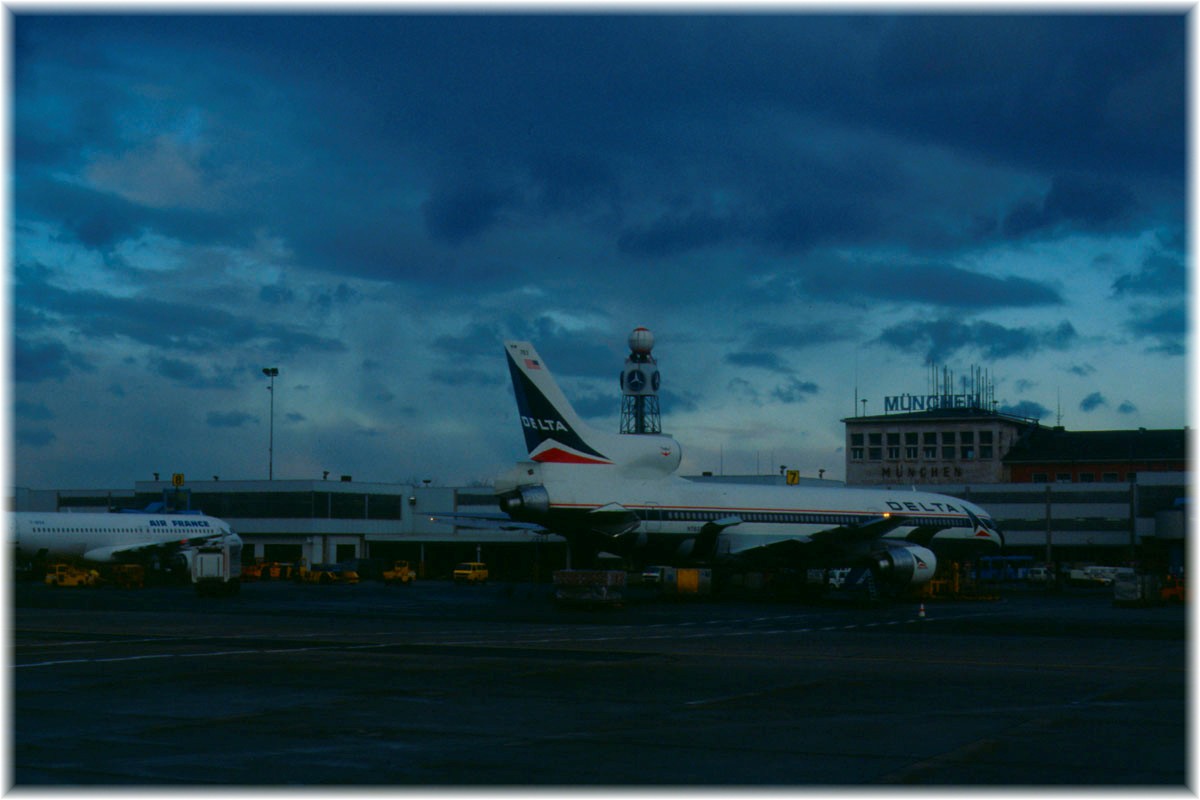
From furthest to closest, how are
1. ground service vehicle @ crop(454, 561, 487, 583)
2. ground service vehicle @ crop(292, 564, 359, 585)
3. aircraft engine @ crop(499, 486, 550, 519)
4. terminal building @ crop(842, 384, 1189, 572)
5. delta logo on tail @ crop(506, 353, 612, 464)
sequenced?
terminal building @ crop(842, 384, 1189, 572) → ground service vehicle @ crop(454, 561, 487, 583) → ground service vehicle @ crop(292, 564, 359, 585) → delta logo on tail @ crop(506, 353, 612, 464) → aircraft engine @ crop(499, 486, 550, 519)

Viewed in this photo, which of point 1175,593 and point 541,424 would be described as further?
point 1175,593

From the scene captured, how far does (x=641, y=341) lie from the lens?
412ft

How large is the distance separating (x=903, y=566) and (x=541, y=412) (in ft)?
54.9

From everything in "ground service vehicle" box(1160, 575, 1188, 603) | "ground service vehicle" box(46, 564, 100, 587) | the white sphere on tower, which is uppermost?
the white sphere on tower

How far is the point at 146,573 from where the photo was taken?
3337 inches

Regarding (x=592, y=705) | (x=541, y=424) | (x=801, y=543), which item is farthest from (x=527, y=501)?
(x=592, y=705)

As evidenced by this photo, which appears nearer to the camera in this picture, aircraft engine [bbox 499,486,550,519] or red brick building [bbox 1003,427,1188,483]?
aircraft engine [bbox 499,486,550,519]

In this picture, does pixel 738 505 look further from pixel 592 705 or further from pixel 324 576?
pixel 592 705

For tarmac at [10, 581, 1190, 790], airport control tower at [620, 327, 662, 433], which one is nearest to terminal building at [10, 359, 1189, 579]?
airport control tower at [620, 327, 662, 433]

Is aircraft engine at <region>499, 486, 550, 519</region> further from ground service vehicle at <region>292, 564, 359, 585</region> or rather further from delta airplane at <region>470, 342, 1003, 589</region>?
ground service vehicle at <region>292, 564, 359, 585</region>

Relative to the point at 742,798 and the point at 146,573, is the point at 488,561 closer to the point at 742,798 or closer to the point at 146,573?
the point at 146,573

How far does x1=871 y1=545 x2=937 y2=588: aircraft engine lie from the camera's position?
55.0 meters

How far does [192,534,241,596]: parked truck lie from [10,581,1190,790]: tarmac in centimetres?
2131

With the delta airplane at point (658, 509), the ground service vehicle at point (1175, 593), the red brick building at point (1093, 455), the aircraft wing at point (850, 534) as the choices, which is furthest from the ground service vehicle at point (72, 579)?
the red brick building at point (1093, 455)
